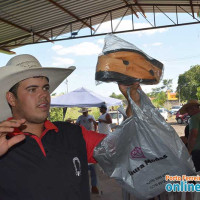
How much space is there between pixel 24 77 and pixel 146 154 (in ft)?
3.06

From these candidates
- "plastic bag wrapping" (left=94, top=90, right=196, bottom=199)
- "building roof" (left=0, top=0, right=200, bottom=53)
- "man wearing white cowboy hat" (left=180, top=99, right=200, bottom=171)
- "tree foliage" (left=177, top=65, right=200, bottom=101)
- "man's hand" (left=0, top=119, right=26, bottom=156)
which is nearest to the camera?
"man's hand" (left=0, top=119, right=26, bottom=156)

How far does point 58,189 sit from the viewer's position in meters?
1.49

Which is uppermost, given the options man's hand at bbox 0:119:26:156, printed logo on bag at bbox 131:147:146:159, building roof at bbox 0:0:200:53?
building roof at bbox 0:0:200:53

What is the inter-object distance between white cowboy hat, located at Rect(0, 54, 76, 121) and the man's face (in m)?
0.05

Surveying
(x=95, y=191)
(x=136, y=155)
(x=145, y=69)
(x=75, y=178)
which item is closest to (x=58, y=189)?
(x=75, y=178)

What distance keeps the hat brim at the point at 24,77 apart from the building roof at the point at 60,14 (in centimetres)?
529

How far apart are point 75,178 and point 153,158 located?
51cm

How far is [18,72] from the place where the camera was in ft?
5.35

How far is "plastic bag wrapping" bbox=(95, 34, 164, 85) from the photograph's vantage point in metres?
1.42

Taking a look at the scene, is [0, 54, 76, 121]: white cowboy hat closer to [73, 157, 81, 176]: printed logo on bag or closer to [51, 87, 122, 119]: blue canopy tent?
[73, 157, 81, 176]: printed logo on bag

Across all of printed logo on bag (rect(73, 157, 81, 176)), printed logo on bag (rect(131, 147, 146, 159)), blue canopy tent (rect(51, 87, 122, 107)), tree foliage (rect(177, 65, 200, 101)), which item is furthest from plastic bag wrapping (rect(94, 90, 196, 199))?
tree foliage (rect(177, 65, 200, 101))

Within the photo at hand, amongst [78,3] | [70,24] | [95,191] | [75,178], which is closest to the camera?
[75,178]

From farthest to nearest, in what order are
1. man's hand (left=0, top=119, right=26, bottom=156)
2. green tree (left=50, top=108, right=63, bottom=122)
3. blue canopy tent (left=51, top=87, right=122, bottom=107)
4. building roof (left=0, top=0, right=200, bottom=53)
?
1. green tree (left=50, top=108, right=63, bottom=122)
2. blue canopy tent (left=51, top=87, right=122, bottom=107)
3. building roof (left=0, top=0, right=200, bottom=53)
4. man's hand (left=0, top=119, right=26, bottom=156)

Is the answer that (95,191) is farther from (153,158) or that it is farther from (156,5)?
(156,5)
